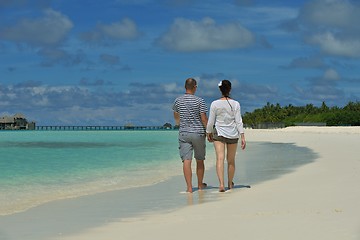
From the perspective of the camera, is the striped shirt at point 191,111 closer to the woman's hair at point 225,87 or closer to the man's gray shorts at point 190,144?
the man's gray shorts at point 190,144

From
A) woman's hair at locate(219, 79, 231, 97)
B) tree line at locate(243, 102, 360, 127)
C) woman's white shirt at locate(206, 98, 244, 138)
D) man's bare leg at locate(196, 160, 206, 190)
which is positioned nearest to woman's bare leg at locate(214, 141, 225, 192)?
woman's white shirt at locate(206, 98, 244, 138)

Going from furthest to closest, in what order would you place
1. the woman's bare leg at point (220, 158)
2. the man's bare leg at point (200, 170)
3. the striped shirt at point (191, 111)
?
the man's bare leg at point (200, 170) < the woman's bare leg at point (220, 158) < the striped shirt at point (191, 111)

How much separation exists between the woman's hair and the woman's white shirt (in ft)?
0.39

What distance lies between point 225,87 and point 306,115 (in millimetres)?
144091

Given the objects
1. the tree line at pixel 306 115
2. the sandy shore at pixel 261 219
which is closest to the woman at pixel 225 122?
the sandy shore at pixel 261 219

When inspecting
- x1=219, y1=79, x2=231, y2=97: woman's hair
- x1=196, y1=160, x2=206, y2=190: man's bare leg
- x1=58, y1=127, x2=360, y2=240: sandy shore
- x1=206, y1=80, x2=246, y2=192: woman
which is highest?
x1=219, y1=79, x2=231, y2=97: woman's hair

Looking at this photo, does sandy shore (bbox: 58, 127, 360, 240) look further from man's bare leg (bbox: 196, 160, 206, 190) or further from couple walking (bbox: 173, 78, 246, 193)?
couple walking (bbox: 173, 78, 246, 193)

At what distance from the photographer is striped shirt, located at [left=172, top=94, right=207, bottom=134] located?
939cm

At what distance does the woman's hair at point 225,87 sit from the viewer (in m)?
9.39

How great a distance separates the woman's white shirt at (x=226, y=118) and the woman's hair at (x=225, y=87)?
0.12m

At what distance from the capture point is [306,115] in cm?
14975

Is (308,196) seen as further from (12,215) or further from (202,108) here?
(12,215)

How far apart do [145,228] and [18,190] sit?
662 cm

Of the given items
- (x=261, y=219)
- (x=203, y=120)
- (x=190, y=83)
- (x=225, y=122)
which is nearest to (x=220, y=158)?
(x=225, y=122)
